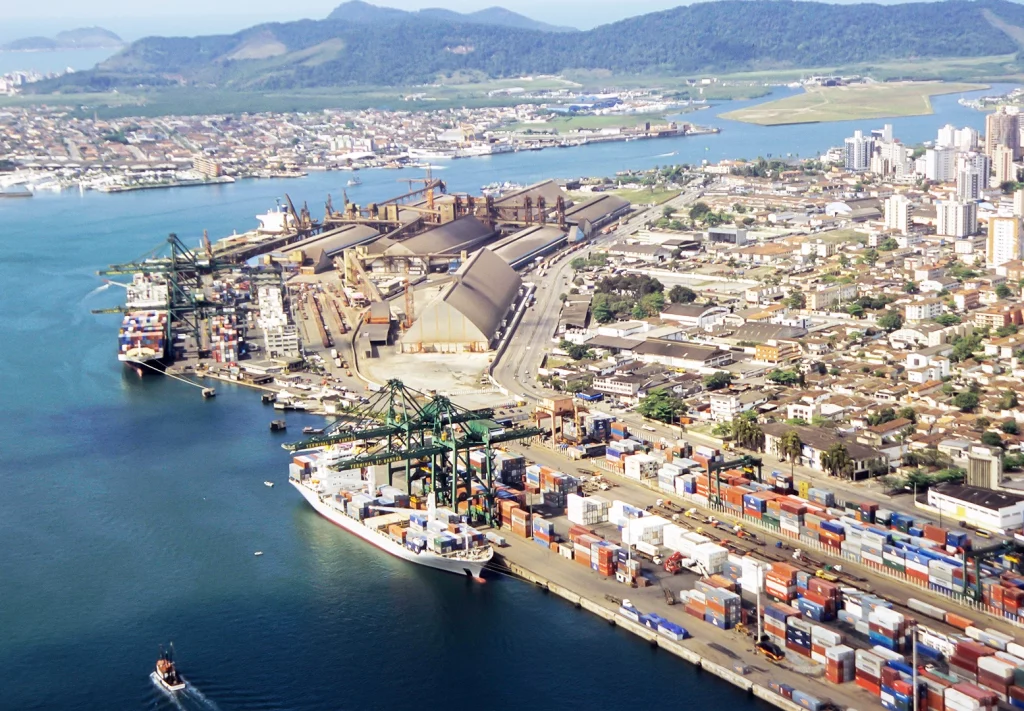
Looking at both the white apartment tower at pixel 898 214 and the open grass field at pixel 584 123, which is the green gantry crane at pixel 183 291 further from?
the open grass field at pixel 584 123

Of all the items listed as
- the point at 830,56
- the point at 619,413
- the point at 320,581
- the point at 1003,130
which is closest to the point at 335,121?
the point at 1003,130

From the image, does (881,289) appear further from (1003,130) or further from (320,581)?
(1003,130)

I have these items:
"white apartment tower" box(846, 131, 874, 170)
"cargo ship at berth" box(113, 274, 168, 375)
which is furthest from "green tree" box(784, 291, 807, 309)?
"white apartment tower" box(846, 131, 874, 170)

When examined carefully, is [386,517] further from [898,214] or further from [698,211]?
[698,211]

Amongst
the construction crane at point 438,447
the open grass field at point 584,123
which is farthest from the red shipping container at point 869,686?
the open grass field at point 584,123

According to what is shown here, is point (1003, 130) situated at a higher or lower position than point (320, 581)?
higher

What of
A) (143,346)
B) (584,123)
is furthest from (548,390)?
(584,123)

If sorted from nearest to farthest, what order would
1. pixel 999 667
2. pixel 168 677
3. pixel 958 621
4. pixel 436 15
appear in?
pixel 999 667
pixel 168 677
pixel 958 621
pixel 436 15
